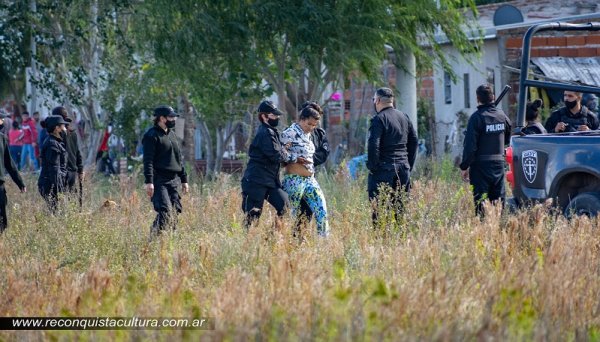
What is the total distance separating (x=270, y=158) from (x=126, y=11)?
12315mm

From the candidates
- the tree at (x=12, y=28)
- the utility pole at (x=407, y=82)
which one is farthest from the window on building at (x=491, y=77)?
the tree at (x=12, y=28)

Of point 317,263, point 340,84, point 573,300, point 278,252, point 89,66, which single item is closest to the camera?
point 573,300

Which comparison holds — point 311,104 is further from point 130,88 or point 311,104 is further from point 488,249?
point 130,88

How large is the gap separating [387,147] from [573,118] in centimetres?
276

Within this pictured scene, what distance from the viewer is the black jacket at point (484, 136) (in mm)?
11680

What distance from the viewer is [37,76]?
2569 cm

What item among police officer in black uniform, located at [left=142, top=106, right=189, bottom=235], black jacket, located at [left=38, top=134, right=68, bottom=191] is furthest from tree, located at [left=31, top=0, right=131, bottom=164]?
police officer in black uniform, located at [left=142, top=106, right=189, bottom=235]

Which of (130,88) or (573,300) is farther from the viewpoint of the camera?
(130,88)

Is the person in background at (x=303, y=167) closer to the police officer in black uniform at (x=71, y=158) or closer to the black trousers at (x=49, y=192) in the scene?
the black trousers at (x=49, y=192)

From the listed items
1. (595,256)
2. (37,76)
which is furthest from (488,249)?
(37,76)

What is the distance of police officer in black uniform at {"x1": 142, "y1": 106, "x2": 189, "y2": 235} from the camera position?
1165 centimetres

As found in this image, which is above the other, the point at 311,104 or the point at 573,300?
the point at 311,104

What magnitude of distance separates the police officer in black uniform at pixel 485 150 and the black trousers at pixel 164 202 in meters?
2.89

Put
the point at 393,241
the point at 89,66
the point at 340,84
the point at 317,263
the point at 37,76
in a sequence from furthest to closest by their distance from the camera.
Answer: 1. the point at 37,76
2. the point at 89,66
3. the point at 340,84
4. the point at 393,241
5. the point at 317,263
